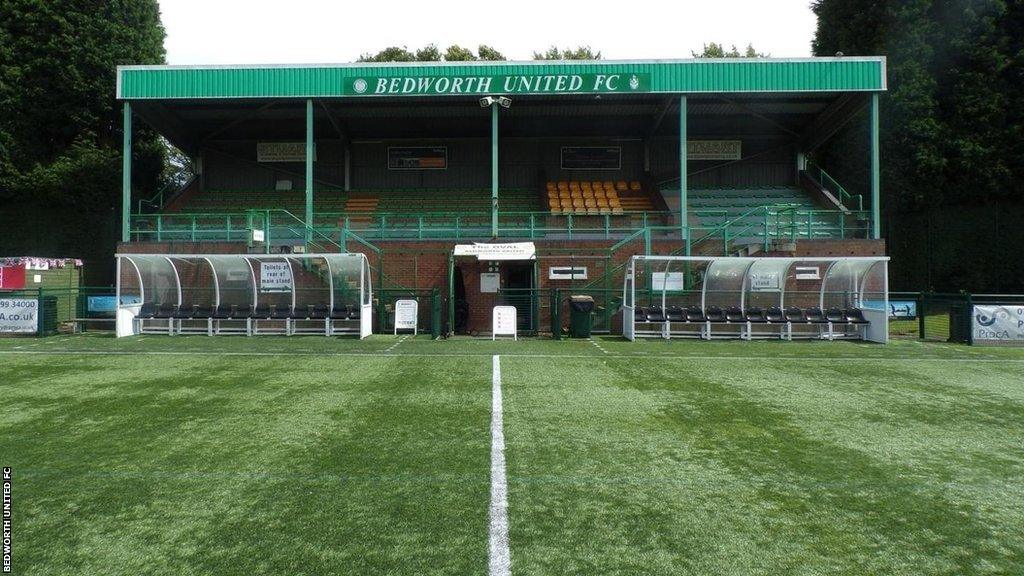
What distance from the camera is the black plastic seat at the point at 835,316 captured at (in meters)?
17.6

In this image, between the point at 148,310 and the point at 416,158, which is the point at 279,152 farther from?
the point at 148,310

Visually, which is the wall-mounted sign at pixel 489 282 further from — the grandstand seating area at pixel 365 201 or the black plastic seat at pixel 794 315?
the black plastic seat at pixel 794 315

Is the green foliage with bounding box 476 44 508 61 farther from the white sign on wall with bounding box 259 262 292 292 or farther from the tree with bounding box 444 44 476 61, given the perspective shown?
the white sign on wall with bounding box 259 262 292 292

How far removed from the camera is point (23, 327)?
1725 cm

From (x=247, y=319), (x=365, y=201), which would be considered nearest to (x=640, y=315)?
(x=247, y=319)

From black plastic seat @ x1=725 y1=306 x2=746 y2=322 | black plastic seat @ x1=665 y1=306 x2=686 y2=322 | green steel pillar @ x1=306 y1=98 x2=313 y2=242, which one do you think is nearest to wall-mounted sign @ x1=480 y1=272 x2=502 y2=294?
black plastic seat @ x1=665 y1=306 x2=686 y2=322

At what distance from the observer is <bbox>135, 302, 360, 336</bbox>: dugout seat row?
59.4ft

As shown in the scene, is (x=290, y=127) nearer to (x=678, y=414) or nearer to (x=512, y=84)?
(x=512, y=84)

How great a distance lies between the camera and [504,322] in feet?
57.6

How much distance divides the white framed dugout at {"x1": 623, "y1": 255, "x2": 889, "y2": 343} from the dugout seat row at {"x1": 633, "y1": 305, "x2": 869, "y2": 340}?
3 cm

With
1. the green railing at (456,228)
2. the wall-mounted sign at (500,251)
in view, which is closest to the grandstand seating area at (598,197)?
the green railing at (456,228)

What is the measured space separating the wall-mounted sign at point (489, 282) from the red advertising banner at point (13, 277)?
15290 millimetres

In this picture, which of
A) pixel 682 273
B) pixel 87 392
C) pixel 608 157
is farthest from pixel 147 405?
pixel 608 157

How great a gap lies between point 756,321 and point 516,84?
11585 millimetres
